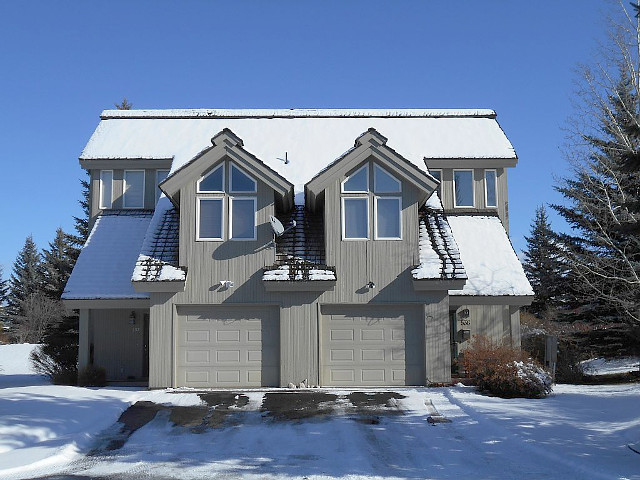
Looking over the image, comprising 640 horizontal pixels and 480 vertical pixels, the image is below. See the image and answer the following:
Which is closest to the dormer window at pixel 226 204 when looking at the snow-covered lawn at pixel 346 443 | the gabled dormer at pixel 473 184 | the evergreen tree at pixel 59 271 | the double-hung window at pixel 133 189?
the snow-covered lawn at pixel 346 443

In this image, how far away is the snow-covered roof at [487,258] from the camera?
2169 cm

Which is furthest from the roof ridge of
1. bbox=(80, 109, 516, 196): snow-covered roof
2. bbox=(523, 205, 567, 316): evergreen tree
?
bbox=(523, 205, 567, 316): evergreen tree

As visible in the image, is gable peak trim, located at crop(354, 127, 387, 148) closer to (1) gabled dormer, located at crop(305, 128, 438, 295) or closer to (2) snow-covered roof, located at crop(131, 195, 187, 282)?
(1) gabled dormer, located at crop(305, 128, 438, 295)

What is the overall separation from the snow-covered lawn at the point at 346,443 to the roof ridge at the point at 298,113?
14657mm

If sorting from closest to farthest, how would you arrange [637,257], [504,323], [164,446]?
1. [164,446]
2. [504,323]
3. [637,257]

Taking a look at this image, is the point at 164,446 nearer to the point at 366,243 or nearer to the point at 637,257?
the point at 366,243

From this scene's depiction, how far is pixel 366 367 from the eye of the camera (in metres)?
19.9

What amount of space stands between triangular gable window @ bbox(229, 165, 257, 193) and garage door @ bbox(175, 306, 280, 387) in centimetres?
338

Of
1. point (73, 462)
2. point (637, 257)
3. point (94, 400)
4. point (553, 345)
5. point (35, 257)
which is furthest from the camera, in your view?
point (35, 257)

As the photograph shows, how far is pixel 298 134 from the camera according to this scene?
2700 cm

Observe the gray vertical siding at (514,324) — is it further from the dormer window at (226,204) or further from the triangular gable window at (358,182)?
the dormer window at (226,204)

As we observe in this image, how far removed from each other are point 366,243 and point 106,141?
11.8 metres

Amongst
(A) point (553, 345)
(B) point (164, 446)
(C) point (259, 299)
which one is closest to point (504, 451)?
(B) point (164, 446)

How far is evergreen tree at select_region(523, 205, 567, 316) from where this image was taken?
29.7 m
